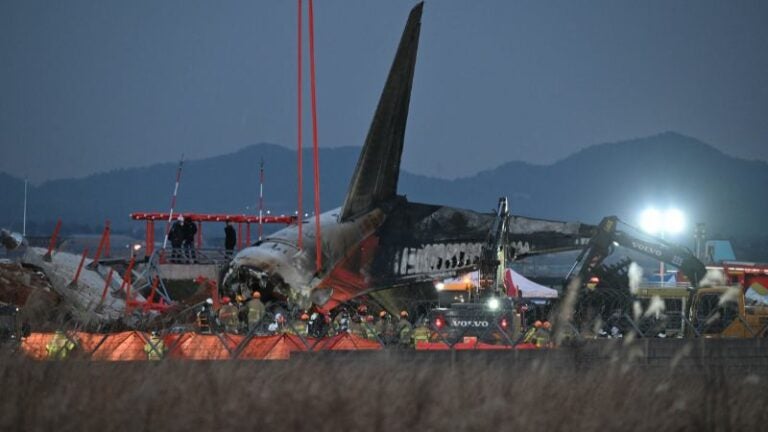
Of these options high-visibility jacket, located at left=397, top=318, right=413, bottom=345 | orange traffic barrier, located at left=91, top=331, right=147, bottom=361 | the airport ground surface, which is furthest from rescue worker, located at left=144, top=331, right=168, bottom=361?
high-visibility jacket, located at left=397, top=318, right=413, bottom=345

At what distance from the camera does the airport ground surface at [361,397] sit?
914cm

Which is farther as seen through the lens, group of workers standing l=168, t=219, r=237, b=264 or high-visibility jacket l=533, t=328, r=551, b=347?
group of workers standing l=168, t=219, r=237, b=264

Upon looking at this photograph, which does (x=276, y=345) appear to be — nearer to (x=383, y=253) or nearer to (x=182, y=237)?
(x=383, y=253)

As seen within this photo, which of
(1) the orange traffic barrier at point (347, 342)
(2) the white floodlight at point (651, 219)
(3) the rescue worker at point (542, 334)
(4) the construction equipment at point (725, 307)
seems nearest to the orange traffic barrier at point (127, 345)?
(1) the orange traffic barrier at point (347, 342)

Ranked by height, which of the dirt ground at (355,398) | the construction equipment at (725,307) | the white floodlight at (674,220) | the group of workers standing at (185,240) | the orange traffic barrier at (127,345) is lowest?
the construction equipment at (725,307)

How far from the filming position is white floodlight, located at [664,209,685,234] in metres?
65.9

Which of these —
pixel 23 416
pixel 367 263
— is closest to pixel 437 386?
pixel 23 416

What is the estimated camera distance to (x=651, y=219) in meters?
Answer: 65.9

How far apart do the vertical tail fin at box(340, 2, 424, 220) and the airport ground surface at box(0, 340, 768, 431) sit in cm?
2219

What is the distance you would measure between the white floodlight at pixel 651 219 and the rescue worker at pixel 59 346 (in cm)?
5487

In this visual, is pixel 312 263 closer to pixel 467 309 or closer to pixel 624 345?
pixel 467 309

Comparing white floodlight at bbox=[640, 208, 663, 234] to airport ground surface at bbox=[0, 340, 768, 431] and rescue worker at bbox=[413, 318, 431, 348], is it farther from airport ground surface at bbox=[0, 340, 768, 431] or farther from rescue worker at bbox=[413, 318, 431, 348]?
airport ground surface at bbox=[0, 340, 768, 431]

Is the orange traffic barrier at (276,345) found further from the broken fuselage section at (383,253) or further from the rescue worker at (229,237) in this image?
the rescue worker at (229,237)

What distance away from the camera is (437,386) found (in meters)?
10.3
